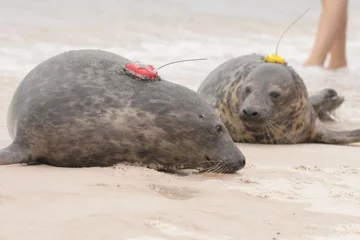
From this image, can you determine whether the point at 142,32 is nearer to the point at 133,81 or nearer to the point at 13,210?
the point at 133,81

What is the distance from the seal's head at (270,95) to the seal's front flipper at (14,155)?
194 cm

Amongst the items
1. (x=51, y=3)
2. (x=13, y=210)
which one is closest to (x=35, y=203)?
(x=13, y=210)

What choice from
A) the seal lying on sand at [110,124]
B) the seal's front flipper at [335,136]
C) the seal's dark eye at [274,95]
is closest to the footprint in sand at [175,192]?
the seal lying on sand at [110,124]

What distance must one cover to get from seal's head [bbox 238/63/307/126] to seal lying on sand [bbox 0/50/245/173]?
1.38m

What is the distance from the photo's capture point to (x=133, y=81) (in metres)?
4.32

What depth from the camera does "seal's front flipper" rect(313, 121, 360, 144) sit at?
595cm

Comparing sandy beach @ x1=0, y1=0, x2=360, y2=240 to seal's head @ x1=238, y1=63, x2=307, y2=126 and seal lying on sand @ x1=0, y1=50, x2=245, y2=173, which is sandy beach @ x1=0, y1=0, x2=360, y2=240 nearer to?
seal lying on sand @ x1=0, y1=50, x2=245, y2=173

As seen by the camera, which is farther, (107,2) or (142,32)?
(107,2)

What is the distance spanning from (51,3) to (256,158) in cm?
1220

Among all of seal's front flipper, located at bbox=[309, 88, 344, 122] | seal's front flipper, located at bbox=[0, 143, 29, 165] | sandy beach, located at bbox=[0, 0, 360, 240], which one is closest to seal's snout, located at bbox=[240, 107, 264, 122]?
sandy beach, located at bbox=[0, 0, 360, 240]

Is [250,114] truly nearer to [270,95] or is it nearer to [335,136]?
[270,95]

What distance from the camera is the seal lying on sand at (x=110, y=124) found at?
4094 millimetres

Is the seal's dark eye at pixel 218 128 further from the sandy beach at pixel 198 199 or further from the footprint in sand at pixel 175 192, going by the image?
the footprint in sand at pixel 175 192

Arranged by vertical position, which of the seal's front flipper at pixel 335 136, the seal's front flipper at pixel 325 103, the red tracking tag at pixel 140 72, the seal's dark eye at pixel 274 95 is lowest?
the seal's front flipper at pixel 335 136
